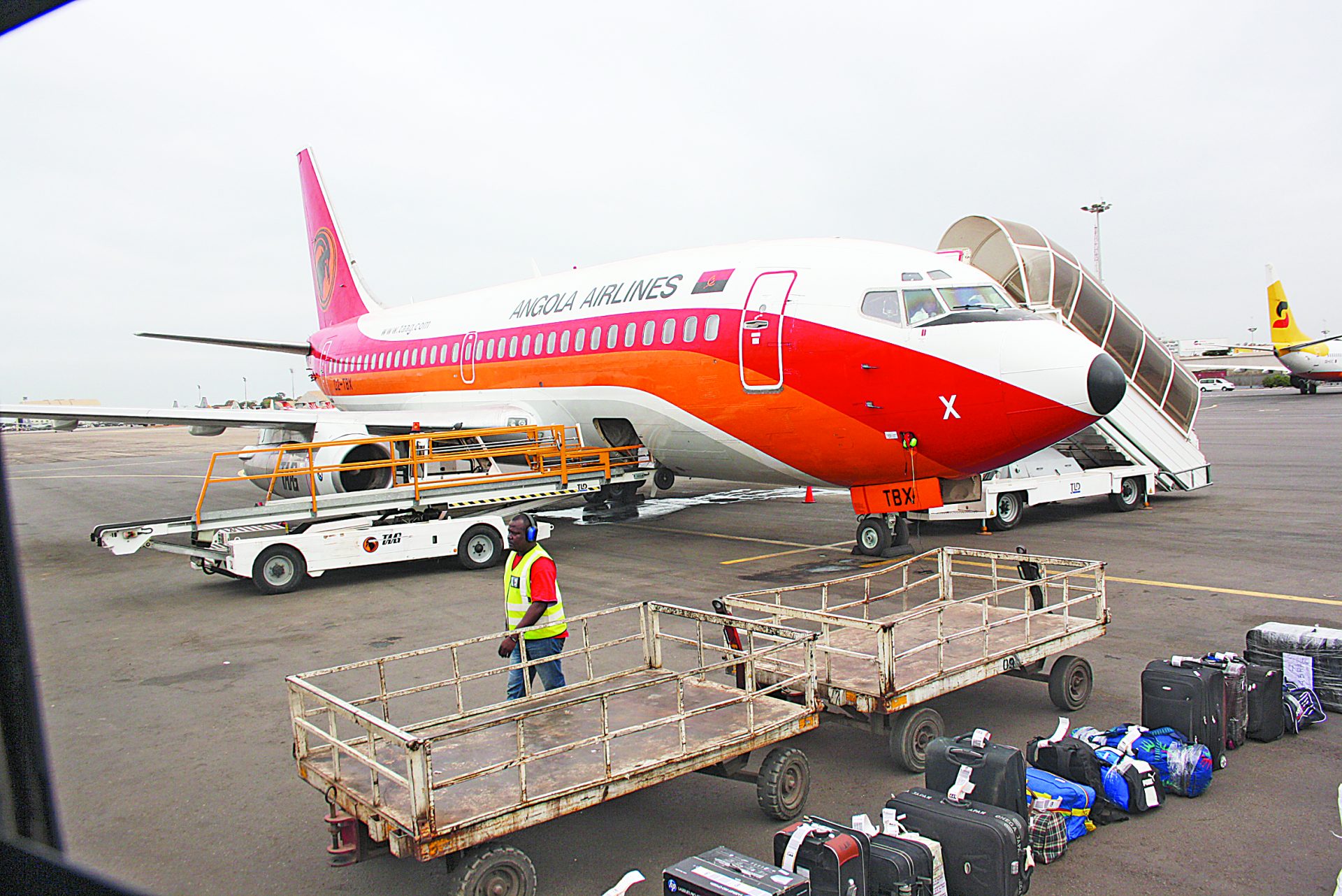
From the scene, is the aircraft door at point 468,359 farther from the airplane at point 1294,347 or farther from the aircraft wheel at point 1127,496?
the airplane at point 1294,347

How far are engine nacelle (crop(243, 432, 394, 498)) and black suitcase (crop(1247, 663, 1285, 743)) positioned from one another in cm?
1176

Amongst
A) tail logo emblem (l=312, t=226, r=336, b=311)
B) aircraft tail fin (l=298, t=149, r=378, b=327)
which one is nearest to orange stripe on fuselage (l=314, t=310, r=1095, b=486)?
aircraft tail fin (l=298, t=149, r=378, b=327)

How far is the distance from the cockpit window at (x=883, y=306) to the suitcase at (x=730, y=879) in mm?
8719

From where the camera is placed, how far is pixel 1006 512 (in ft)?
55.7

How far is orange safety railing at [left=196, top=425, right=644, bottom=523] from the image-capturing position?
14.9 metres

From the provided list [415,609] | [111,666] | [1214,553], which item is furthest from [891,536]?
[111,666]

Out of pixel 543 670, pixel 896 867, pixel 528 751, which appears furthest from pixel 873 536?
pixel 896 867

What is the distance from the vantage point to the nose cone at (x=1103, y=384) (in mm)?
10867

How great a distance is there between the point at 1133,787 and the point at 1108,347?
1439 cm

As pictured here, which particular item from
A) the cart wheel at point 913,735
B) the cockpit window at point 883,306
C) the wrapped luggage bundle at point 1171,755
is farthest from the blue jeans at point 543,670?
the cockpit window at point 883,306

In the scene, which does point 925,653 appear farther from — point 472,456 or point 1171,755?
point 472,456

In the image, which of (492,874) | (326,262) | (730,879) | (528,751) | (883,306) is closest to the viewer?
(730,879)

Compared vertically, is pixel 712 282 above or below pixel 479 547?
above

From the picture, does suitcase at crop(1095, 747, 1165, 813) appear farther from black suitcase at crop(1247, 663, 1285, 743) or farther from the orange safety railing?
the orange safety railing
